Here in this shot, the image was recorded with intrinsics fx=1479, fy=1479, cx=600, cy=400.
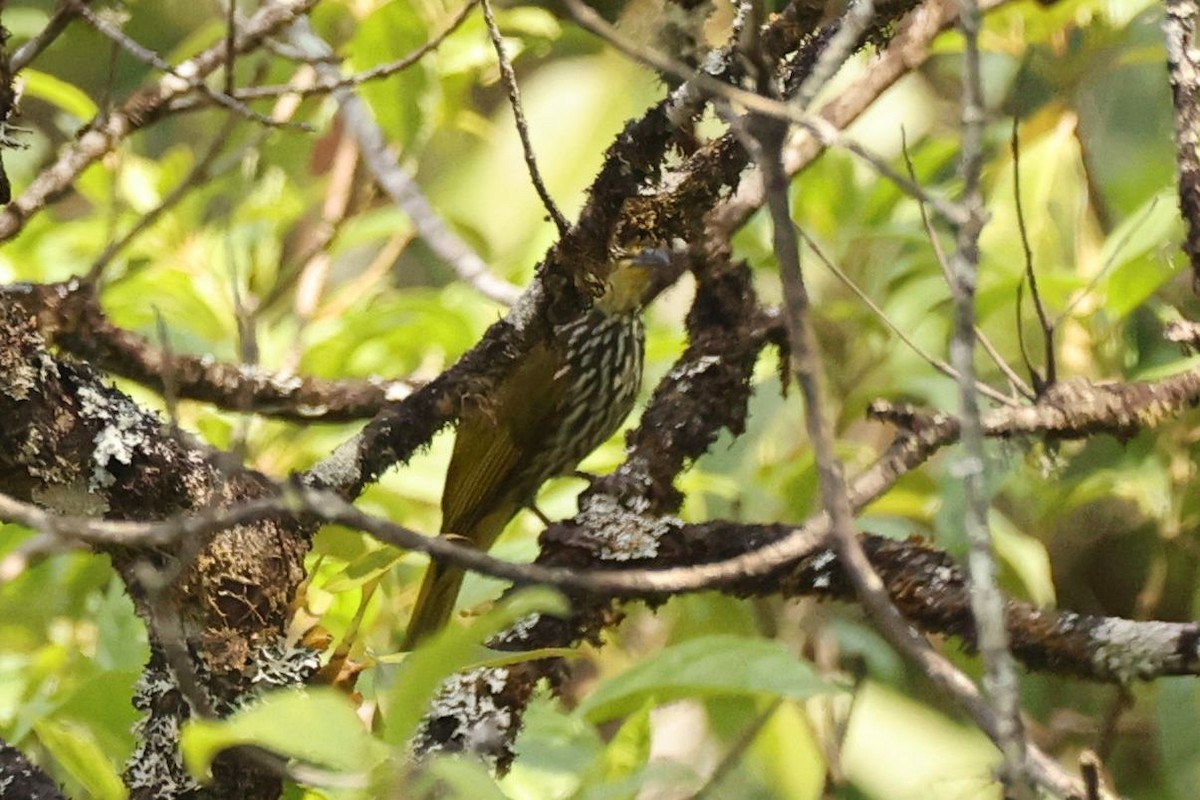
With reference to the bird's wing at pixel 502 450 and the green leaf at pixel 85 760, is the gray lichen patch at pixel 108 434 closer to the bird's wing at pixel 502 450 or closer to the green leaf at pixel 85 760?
the green leaf at pixel 85 760

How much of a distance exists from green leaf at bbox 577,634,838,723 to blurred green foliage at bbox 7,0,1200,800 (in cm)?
60

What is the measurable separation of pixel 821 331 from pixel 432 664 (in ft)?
6.02

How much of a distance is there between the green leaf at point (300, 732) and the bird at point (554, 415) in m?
1.35

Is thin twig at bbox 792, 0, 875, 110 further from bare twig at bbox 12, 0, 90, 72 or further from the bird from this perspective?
the bird

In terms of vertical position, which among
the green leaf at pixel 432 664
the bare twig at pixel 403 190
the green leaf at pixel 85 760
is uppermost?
the bare twig at pixel 403 190

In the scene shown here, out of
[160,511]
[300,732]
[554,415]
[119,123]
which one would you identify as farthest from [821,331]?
Answer: [300,732]

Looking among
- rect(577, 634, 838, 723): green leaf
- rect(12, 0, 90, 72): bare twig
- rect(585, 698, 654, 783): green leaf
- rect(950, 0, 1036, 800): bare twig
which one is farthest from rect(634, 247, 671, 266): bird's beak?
rect(950, 0, 1036, 800): bare twig

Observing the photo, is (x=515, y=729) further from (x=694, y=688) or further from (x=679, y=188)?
(x=679, y=188)

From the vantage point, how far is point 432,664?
33.8 inches

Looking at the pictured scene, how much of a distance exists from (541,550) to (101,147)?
2.26ft

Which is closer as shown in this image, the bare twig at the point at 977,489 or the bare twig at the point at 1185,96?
the bare twig at the point at 977,489

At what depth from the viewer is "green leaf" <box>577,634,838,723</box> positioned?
1.02 m

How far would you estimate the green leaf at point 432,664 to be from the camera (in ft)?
2.78

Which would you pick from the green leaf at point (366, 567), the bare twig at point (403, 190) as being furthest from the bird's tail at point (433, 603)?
the green leaf at point (366, 567)
